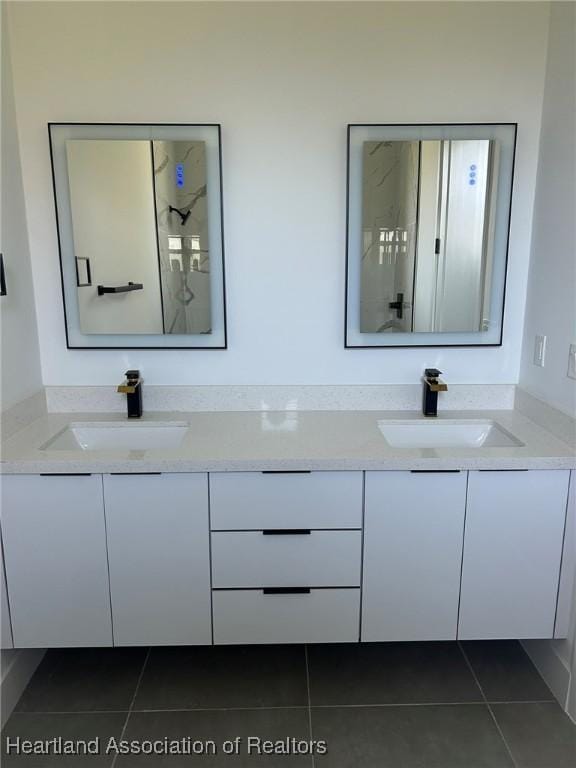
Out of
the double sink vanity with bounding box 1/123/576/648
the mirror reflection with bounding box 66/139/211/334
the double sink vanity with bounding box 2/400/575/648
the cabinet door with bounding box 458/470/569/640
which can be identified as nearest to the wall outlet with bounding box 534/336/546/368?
the double sink vanity with bounding box 1/123/576/648

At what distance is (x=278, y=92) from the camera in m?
1.90

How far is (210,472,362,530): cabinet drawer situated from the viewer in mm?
1651

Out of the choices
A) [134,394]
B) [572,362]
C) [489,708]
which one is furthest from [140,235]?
[489,708]

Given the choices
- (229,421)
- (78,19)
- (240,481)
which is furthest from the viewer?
(229,421)

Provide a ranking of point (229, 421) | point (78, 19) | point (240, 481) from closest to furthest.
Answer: point (240, 481) → point (78, 19) → point (229, 421)

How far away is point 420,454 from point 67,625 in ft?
4.20

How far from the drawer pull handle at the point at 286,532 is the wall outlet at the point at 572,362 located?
1.01m

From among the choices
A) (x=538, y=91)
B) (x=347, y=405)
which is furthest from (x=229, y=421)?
(x=538, y=91)

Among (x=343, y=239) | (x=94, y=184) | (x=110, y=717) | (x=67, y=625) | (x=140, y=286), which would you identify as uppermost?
(x=94, y=184)

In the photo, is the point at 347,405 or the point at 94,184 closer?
the point at 94,184

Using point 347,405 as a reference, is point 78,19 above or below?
above

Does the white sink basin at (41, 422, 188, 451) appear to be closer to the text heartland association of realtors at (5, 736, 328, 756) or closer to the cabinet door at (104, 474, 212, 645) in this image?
the cabinet door at (104, 474, 212, 645)

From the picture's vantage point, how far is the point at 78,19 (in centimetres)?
183

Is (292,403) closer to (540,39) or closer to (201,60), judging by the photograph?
(201,60)
